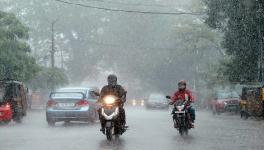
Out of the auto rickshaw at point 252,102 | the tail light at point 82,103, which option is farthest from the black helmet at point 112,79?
the auto rickshaw at point 252,102

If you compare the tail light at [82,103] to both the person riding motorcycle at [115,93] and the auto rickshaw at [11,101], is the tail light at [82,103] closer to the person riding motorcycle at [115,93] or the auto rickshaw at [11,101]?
the auto rickshaw at [11,101]

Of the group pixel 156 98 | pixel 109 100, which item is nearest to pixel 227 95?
pixel 156 98

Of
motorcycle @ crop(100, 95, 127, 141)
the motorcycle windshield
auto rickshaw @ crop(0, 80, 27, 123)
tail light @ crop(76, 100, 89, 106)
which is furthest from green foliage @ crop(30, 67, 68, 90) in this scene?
motorcycle @ crop(100, 95, 127, 141)

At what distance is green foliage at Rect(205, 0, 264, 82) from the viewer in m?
38.5

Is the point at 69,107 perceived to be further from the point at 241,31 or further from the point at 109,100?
the point at 241,31

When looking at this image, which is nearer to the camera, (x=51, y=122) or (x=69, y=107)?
(x=69, y=107)

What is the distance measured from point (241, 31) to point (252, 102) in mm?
7404

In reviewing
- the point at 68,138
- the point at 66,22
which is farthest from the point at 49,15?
the point at 68,138

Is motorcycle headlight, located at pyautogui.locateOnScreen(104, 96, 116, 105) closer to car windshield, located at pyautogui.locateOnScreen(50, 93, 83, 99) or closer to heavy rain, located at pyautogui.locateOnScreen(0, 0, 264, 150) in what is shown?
heavy rain, located at pyautogui.locateOnScreen(0, 0, 264, 150)

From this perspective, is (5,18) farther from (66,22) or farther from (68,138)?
(66,22)

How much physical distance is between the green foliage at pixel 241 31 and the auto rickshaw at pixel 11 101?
14.9 meters

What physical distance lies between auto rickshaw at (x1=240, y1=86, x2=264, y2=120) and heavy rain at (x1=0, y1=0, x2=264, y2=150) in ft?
0.21

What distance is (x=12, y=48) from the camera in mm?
47469

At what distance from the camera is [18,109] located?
29.0m
